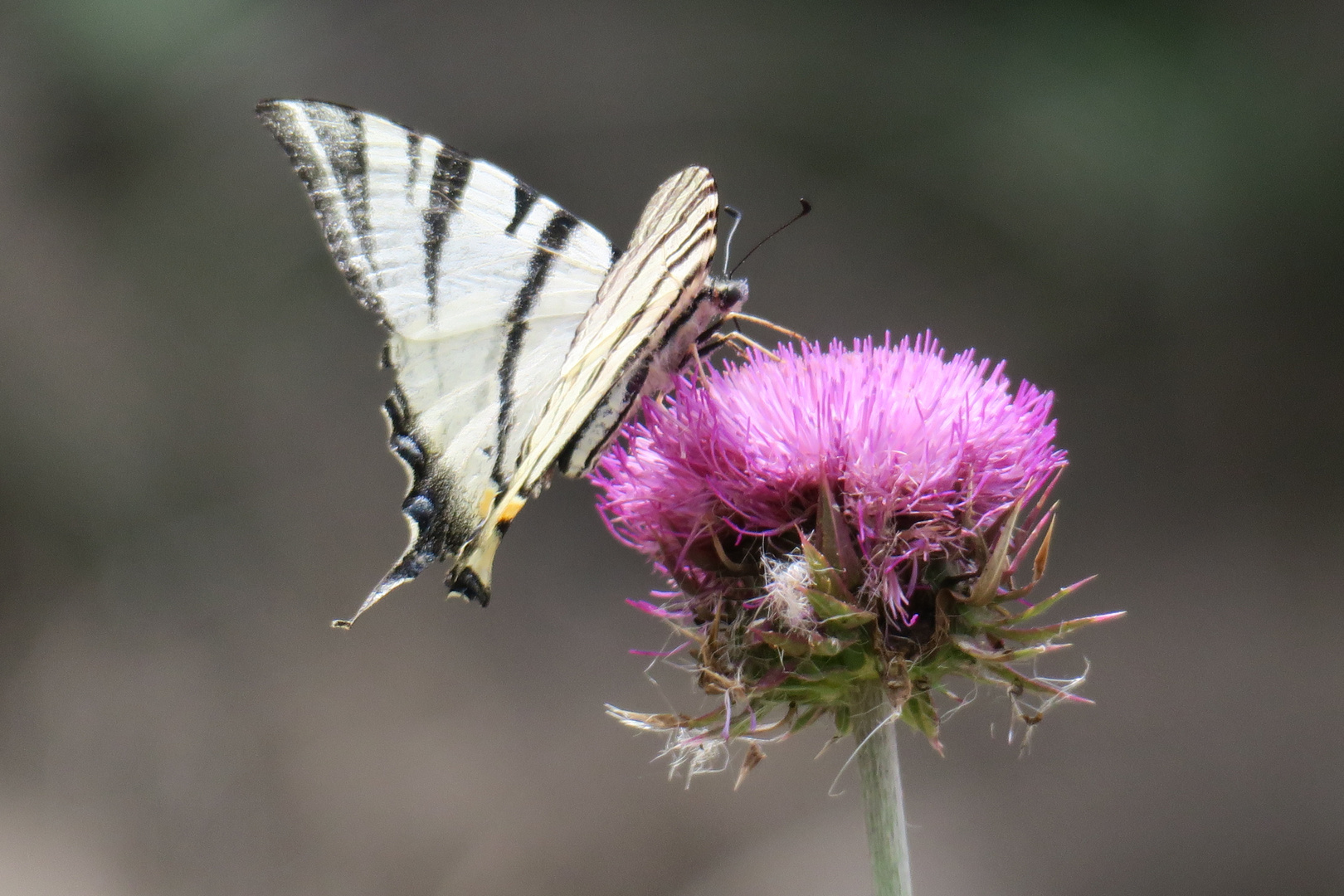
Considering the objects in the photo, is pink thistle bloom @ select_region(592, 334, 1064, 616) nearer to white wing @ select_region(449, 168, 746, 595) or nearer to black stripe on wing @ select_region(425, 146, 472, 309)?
white wing @ select_region(449, 168, 746, 595)

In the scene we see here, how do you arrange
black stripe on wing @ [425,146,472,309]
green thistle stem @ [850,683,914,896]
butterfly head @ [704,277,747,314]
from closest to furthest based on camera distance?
green thistle stem @ [850,683,914,896], butterfly head @ [704,277,747,314], black stripe on wing @ [425,146,472,309]

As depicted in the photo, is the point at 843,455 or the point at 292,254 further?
the point at 292,254

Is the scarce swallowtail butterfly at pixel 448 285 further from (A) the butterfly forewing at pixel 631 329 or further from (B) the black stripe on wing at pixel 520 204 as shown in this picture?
(A) the butterfly forewing at pixel 631 329

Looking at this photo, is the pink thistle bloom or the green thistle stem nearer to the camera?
the green thistle stem

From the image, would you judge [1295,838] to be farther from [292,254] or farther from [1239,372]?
[292,254]

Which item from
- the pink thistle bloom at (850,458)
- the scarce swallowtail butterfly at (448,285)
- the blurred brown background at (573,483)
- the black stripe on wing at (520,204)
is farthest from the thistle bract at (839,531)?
the blurred brown background at (573,483)

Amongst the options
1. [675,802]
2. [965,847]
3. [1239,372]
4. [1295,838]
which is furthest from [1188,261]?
[675,802]

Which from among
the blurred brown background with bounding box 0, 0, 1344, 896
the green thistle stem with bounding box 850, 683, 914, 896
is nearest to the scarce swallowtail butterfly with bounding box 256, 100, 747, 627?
the green thistle stem with bounding box 850, 683, 914, 896
